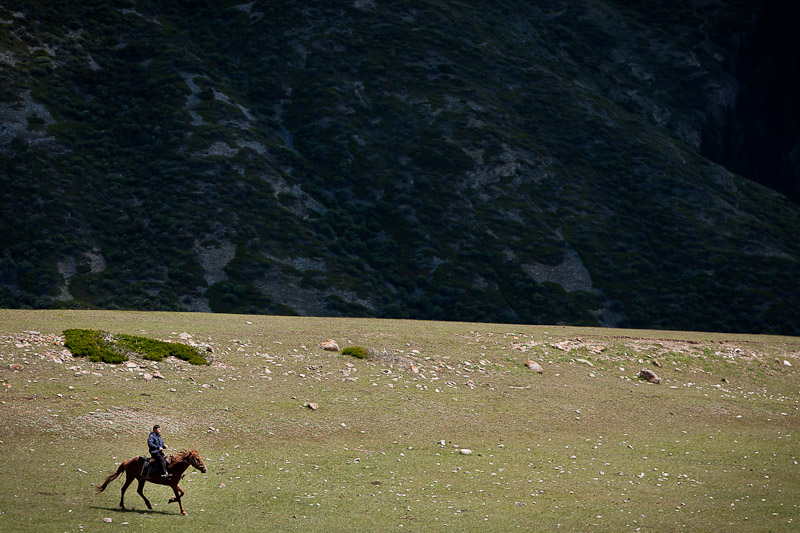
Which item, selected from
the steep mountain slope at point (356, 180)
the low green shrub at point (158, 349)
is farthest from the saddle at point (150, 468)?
the steep mountain slope at point (356, 180)

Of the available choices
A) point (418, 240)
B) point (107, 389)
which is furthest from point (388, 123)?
point (107, 389)

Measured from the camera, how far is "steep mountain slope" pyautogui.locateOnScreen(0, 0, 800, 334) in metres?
83.6

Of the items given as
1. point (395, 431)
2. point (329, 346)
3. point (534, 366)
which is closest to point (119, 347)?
point (329, 346)

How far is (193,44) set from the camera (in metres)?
120

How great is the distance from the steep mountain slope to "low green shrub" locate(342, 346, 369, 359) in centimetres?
4815

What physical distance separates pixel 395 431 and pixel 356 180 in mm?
81590

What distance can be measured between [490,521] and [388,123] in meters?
97.4

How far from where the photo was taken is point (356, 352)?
31578 mm

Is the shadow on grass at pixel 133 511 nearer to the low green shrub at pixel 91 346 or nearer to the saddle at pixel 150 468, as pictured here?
the saddle at pixel 150 468

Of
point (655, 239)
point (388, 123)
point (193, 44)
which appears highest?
point (193, 44)

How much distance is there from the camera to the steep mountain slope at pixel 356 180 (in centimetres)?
8356

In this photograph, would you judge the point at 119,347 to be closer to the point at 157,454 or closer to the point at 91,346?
the point at 91,346

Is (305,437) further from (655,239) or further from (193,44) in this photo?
(193,44)

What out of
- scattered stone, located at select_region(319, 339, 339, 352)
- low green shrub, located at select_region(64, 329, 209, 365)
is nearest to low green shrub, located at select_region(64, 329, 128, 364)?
low green shrub, located at select_region(64, 329, 209, 365)
